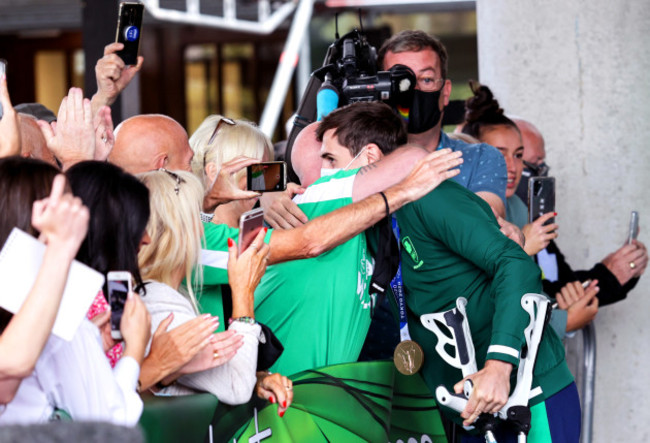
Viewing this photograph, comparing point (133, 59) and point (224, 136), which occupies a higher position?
point (133, 59)

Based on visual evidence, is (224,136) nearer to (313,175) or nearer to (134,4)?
(313,175)

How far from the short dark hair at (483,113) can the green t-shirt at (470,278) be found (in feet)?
5.35

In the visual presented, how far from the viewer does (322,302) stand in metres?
2.90

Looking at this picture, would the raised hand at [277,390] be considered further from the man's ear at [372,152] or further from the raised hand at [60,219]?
the raised hand at [60,219]

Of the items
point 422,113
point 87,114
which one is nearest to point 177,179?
point 87,114

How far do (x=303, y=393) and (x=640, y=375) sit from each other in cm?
286

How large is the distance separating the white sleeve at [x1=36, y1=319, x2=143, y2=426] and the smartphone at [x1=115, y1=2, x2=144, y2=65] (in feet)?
4.36

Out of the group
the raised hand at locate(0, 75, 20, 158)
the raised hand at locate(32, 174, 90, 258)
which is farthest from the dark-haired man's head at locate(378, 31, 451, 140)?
the raised hand at locate(32, 174, 90, 258)

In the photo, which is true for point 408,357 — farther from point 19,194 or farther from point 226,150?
point 19,194

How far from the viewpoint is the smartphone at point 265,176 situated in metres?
2.80

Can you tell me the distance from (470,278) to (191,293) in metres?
0.81

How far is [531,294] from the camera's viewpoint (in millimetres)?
Result: 2600

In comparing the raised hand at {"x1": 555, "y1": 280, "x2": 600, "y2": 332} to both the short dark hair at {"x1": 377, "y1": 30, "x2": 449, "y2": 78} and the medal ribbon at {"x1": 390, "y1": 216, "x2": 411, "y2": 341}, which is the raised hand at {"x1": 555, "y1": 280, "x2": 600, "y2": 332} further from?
the medal ribbon at {"x1": 390, "y1": 216, "x2": 411, "y2": 341}

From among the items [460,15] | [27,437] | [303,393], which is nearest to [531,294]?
[303,393]
